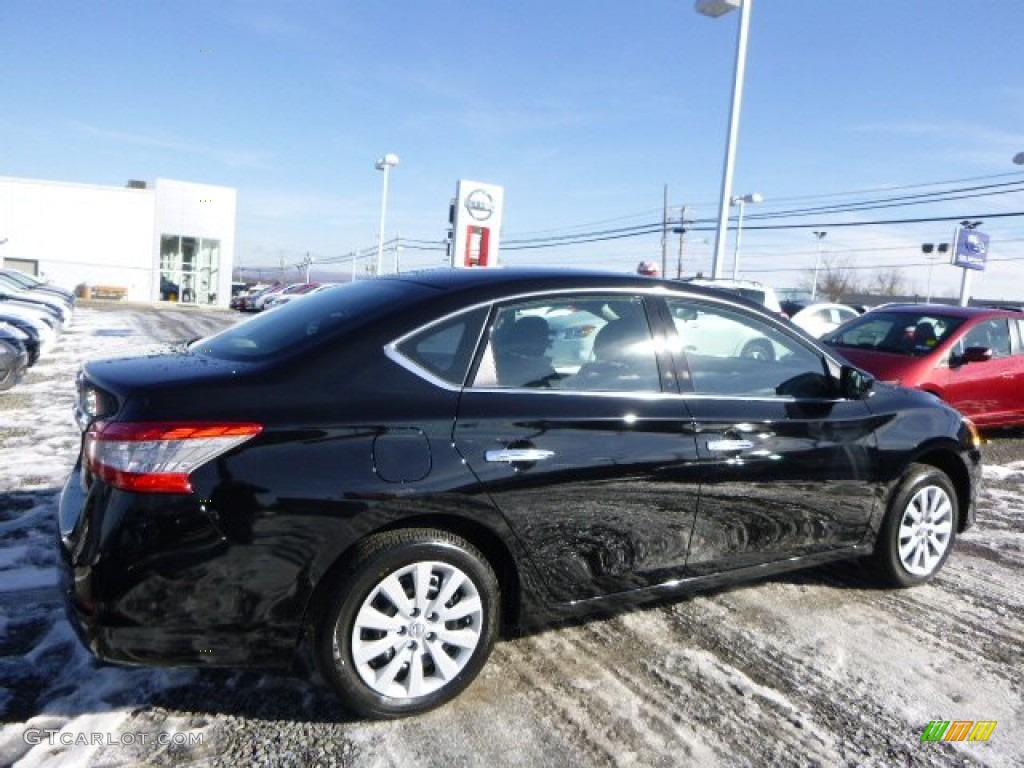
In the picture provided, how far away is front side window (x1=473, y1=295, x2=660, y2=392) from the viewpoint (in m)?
3.10

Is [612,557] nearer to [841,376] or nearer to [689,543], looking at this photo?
[689,543]

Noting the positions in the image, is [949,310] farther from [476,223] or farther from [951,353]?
[476,223]

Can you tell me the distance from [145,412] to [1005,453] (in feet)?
27.9

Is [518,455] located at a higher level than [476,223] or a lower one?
lower

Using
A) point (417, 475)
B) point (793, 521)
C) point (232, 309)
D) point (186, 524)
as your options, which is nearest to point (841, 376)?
point (793, 521)

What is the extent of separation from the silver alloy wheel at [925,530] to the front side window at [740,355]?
0.93 meters

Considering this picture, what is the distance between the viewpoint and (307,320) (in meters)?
3.22

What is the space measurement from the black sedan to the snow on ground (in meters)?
0.25

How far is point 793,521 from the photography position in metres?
3.75

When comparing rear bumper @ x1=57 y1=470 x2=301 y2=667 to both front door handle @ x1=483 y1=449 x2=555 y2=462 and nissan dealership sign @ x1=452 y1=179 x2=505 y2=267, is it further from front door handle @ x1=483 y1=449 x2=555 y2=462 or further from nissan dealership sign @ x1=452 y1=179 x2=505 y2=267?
nissan dealership sign @ x1=452 y1=179 x2=505 y2=267

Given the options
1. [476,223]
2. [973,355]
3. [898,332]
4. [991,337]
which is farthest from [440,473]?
[476,223]

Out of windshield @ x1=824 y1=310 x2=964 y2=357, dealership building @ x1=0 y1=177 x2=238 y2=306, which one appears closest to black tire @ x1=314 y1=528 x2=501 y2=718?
windshield @ x1=824 y1=310 x2=964 y2=357

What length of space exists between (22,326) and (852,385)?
1037 centimetres

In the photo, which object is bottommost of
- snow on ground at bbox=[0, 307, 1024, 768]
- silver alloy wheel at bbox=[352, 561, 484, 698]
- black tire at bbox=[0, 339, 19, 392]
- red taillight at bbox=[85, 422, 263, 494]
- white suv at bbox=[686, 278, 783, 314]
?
snow on ground at bbox=[0, 307, 1024, 768]
